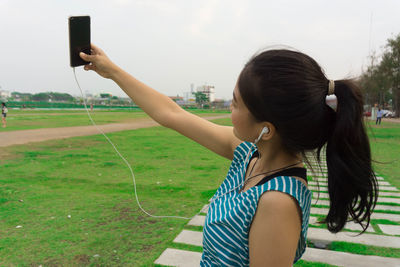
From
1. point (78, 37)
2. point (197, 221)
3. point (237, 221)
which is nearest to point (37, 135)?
point (197, 221)

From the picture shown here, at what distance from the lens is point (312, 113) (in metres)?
0.95

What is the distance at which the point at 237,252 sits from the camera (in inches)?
39.7

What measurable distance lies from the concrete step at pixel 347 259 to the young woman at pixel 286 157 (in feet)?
5.91

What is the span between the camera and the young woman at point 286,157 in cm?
87

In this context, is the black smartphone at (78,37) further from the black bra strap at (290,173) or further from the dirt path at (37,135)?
the dirt path at (37,135)

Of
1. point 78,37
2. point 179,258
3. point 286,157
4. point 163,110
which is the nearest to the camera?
point 286,157

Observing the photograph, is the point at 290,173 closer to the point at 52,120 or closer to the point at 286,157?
the point at 286,157

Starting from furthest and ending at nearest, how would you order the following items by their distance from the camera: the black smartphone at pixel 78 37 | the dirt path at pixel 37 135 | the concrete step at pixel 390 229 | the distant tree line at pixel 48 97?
the distant tree line at pixel 48 97, the dirt path at pixel 37 135, the concrete step at pixel 390 229, the black smartphone at pixel 78 37

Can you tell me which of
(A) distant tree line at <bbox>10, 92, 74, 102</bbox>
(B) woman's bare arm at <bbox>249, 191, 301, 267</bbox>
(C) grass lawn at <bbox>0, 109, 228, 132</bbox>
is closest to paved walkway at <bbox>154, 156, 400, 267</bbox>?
(B) woman's bare arm at <bbox>249, 191, 301, 267</bbox>

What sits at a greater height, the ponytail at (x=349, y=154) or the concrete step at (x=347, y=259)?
the ponytail at (x=349, y=154)

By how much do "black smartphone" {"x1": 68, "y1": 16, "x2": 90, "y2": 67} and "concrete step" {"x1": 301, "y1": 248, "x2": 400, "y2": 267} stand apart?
2.50 m

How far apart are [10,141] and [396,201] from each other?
11160 millimetres

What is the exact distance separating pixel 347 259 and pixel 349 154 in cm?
222

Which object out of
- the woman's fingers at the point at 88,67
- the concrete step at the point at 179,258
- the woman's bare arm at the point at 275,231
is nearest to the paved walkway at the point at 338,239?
the concrete step at the point at 179,258
